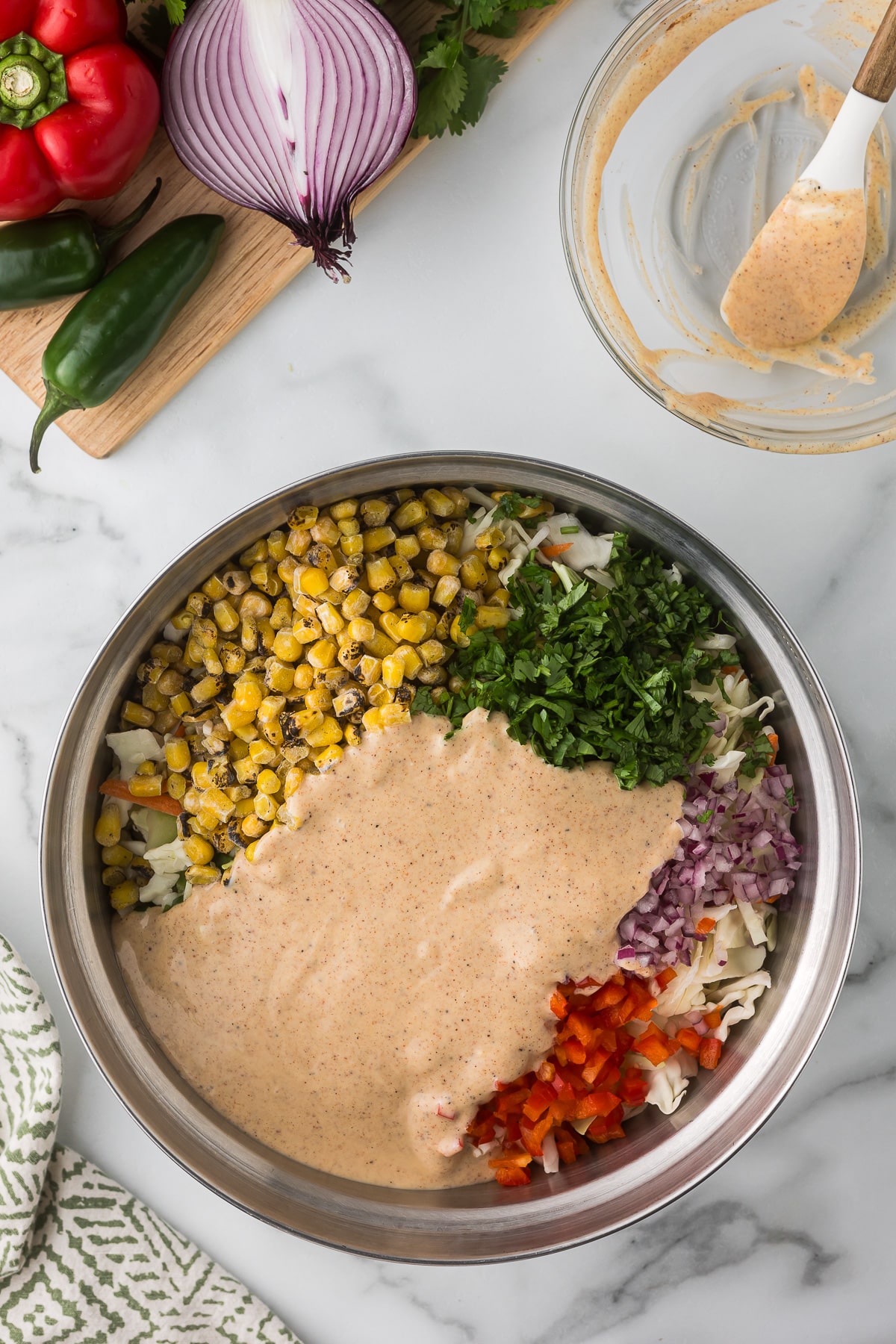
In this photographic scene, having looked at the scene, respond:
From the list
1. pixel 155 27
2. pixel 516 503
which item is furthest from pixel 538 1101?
pixel 155 27

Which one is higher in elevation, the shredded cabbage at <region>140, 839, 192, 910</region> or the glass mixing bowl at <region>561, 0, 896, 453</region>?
the glass mixing bowl at <region>561, 0, 896, 453</region>

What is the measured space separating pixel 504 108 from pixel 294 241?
66 centimetres

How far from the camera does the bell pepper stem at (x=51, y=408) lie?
2494 mm

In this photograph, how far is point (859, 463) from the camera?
273 cm

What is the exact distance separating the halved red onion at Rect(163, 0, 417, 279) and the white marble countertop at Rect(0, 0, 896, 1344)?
0.72ft

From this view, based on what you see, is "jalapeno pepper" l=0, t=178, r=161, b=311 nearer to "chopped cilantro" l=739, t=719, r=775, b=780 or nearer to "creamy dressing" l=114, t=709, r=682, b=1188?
"creamy dressing" l=114, t=709, r=682, b=1188

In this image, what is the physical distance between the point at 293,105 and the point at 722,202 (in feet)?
3.78

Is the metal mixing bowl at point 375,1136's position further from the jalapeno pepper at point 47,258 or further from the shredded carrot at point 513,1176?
the jalapeno pepper at point 47,258

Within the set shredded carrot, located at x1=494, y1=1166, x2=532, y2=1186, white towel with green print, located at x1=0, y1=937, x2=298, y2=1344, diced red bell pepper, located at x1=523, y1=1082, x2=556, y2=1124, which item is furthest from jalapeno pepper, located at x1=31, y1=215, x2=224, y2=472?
shredded carrot, located at x1=494, y1=1166, x2=532, y2=1186

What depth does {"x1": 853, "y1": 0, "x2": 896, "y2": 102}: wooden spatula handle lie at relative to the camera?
89.8 inches

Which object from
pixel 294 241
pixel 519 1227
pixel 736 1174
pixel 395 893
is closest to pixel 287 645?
pixel 395 893

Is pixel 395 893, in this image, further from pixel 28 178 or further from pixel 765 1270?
pixel 28 178

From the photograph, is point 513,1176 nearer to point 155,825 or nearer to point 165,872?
point 165,872

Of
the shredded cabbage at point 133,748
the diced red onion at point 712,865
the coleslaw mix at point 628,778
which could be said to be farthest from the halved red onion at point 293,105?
the diced red onion at point 712,865
